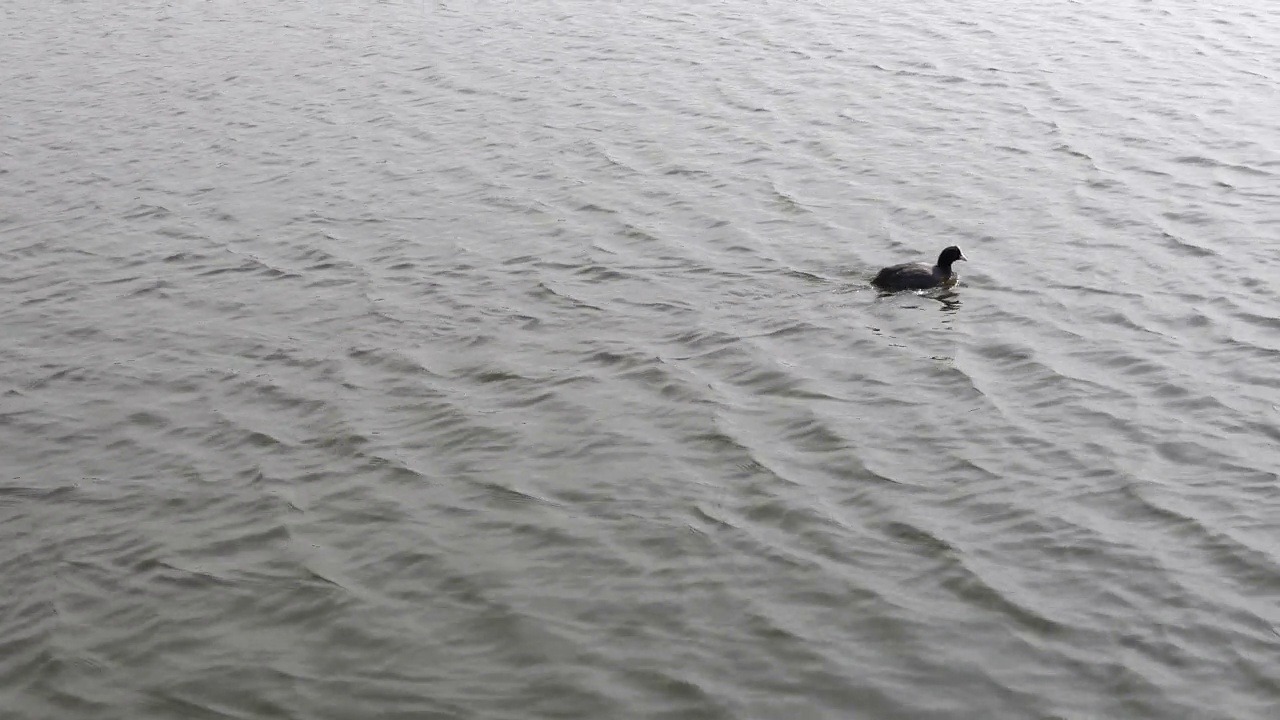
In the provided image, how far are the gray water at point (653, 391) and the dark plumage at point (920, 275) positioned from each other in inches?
9.4

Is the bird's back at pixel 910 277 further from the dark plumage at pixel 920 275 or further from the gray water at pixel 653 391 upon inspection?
the gray water at pixel 653 391

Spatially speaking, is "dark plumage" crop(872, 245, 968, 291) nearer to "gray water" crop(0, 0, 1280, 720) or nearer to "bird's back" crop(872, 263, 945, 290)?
"bird's back" crop(872, 263, 945, 290)

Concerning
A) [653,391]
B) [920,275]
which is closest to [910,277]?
[920,275]

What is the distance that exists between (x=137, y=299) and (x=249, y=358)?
225cm

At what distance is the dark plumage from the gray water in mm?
240

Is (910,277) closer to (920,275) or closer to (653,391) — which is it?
(920,275)

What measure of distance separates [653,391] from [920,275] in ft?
10.8

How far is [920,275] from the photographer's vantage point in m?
13.8

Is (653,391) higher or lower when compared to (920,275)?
lower

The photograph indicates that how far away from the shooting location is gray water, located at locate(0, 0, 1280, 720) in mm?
8500

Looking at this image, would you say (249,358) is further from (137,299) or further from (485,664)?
(485,664)

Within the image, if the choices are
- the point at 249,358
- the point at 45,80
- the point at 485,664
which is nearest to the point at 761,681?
the point at 485,664

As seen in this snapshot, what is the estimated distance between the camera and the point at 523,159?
18.4 metres

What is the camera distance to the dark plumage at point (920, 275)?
45.2 ft
